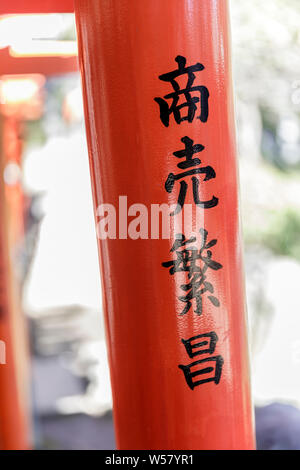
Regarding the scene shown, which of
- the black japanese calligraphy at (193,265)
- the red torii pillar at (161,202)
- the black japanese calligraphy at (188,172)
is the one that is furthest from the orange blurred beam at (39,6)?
the black japanese calligraphy at (193,265)

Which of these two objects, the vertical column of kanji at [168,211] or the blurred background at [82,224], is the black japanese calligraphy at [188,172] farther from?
the blurred background at [82,224]

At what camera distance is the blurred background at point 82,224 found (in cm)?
472

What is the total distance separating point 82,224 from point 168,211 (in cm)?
583

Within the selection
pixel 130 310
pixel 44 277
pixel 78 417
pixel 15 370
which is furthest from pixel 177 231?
pixel 44 277

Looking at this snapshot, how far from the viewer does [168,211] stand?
1.66 metres

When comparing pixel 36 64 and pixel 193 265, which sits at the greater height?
pixel 36 64

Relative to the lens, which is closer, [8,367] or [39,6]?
[39,6]

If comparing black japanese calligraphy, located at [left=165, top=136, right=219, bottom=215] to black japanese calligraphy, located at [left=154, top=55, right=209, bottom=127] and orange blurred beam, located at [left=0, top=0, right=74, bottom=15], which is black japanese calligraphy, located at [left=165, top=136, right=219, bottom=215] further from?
orange blurred beam, located at [left=0, top=0, right=74, bottom=15]

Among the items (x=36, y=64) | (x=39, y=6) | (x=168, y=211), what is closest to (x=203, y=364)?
(x=168, y=211)

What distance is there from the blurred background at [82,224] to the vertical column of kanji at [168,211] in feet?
5.07

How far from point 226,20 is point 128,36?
28cm

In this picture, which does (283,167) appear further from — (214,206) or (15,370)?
(214,206)

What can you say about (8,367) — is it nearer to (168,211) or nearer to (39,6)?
(39,6)

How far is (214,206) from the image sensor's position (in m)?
1.67
